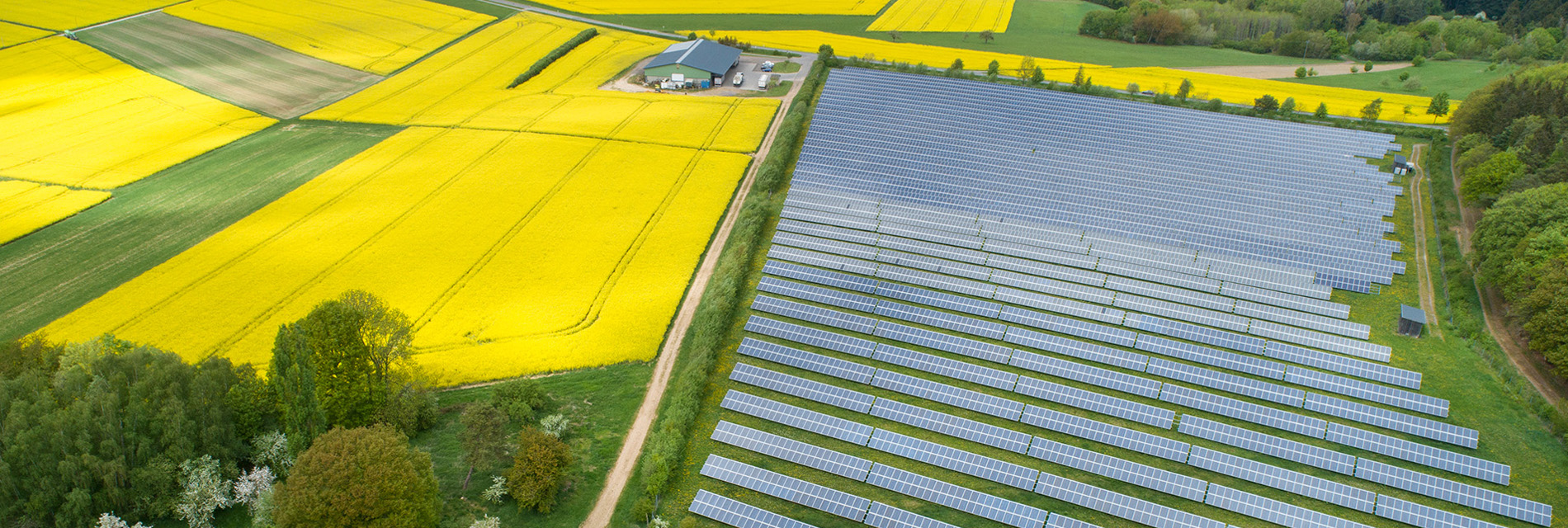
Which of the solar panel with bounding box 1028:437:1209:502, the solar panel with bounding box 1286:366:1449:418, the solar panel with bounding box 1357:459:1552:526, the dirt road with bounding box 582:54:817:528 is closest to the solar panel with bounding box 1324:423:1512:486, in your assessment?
the solar panel with bounding box 1357:459:1552:526

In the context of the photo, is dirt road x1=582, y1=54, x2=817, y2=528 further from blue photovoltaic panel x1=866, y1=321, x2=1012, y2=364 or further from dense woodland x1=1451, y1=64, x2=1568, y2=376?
dense woodland x1=1451, y1=64, x2=1568, y2=376

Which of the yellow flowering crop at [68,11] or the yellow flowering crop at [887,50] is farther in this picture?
the yellow flowering crop at [68,11]

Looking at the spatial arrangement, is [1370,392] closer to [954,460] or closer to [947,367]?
[947,367]

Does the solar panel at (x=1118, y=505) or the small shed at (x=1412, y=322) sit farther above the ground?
the small shed at (x=1412, y=322)

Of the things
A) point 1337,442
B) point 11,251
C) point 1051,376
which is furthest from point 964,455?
point 11,251

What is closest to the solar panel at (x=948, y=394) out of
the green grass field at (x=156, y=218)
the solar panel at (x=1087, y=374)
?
the solar panel at (x=1087, y=374)

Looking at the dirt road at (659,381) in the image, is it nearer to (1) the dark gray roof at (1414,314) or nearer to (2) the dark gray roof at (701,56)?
(2) the dark gray roof at (701,56)

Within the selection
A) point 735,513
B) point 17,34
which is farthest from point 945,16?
point 17,34
